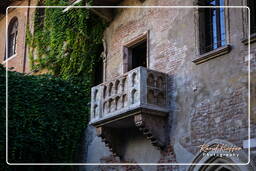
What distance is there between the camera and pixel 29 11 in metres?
19.5

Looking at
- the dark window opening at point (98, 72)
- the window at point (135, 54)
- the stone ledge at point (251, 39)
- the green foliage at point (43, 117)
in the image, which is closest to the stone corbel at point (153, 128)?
the window at point (135, 54)

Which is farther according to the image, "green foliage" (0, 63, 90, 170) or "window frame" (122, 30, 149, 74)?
→ "green foliage" (0, 63, 90, 170)

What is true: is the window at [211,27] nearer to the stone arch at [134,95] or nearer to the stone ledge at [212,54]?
the stone ledge at [212,54]

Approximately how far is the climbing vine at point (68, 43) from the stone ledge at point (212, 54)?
15.0 feet

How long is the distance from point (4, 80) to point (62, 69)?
7.99ft

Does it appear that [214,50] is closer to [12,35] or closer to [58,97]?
[58,97]

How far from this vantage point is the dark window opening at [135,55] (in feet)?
44.7

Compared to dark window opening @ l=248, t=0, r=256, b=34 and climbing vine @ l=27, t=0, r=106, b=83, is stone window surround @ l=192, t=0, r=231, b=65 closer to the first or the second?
dark window opening @ l=248, t=0, r=256, b=34

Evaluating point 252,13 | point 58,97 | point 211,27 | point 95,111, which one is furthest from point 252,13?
point 58,97

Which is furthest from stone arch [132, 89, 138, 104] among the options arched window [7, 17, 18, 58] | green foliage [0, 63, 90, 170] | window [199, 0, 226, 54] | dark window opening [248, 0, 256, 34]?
arched window [7, 17, 18, 58]

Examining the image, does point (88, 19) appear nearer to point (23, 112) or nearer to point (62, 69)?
point (62, 69)

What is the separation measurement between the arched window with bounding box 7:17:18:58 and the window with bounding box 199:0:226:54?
34.2ft

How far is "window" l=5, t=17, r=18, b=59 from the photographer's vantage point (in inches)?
791

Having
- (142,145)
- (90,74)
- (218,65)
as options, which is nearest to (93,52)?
(90,74)
